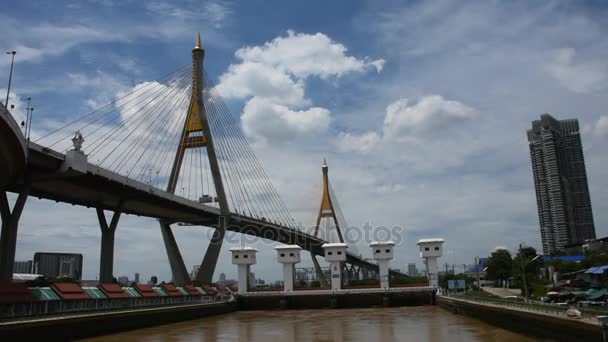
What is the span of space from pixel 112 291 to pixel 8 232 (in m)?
8.30

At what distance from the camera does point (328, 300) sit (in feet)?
166

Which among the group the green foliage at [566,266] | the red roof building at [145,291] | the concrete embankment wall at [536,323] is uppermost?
the green foliage at [566,266]

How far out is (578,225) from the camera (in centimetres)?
11988

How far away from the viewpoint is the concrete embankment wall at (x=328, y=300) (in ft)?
165

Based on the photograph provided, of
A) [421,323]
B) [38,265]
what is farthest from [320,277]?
[38,265]

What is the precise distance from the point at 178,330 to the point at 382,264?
99.6 ft

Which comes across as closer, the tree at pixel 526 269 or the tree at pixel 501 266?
the tree at pixel 526 269

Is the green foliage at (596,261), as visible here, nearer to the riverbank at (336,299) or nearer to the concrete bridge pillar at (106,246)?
the riverbank at (336,299)

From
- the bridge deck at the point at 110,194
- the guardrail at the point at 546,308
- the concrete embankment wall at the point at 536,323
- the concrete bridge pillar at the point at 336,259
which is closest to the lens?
the concrete embankment wall at the point at 536,323

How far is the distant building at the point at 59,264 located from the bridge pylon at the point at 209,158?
114 m

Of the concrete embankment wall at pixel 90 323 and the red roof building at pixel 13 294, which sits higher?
the red roof building at pixel 13 294

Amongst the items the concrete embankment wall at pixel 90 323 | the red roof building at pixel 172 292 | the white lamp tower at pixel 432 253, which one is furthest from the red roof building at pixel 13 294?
the white lamp tower at pixel 432 253

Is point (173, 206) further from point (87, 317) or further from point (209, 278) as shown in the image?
point (87, 317)

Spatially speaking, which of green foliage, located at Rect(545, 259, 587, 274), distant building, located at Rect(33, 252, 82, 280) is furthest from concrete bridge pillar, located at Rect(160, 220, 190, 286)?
distant building, located at Rect(33, 252, 82, 280)
